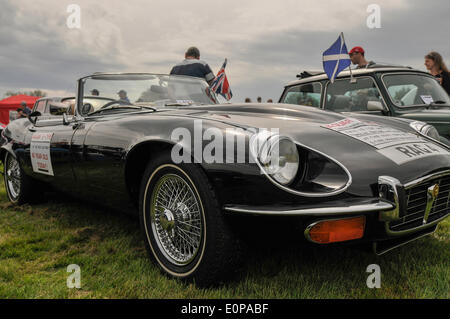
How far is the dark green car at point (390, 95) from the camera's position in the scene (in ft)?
13.6

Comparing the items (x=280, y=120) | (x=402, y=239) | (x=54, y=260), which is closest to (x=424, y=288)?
(x=402, y=239)

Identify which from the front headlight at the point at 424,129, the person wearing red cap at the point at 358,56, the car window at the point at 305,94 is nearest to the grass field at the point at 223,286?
the front headlight at the point at 424,129

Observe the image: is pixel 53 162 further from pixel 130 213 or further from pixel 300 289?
pixel 300 289

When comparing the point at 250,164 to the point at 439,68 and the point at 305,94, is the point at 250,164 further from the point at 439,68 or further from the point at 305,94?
the point at 439,68

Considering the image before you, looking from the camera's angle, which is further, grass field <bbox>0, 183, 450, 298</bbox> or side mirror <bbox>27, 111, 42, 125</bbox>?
side mirror <bbox>27, 111, 42, 125</bbox>

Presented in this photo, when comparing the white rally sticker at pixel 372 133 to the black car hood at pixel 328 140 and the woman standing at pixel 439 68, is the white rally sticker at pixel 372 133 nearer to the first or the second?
the black car hood at pixel 328 140

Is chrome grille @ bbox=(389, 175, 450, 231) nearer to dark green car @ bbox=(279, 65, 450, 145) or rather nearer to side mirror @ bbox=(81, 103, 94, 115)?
dark green car @ bbox=(279, 65, 450, 145)

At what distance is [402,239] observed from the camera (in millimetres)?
2033

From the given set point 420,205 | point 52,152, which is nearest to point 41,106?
point 52,152

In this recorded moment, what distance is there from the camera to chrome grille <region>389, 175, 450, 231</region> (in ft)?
6.08

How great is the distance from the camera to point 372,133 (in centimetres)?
227

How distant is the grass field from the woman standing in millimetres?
3141

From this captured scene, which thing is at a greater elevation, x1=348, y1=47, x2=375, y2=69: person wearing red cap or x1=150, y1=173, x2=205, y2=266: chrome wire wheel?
x1=348, y1=47, x2=375, y2=69: person wearing red cap

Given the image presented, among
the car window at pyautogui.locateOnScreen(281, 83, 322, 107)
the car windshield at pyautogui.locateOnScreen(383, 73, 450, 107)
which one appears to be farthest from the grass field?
the car window at pyautogui.locateOnScreen(281, 83, 322, 107)
